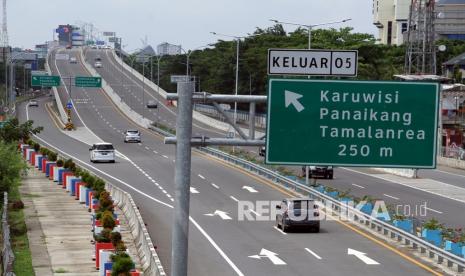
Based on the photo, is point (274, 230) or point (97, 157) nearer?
point (274, 230)

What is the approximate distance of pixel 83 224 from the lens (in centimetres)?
3969

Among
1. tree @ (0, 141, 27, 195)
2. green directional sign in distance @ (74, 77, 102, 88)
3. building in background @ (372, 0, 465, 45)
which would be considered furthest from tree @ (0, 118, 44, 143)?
building in background @ (372, 0, 465, 45)

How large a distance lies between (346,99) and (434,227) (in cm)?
2005

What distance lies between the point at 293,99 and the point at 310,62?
0.61 metres

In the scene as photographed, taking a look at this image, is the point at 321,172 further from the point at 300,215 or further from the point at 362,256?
the point at 362,256

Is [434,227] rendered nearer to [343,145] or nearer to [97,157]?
[343,145]

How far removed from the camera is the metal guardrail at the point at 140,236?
84.3 ft

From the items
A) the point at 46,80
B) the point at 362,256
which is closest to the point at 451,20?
the point at 46,80

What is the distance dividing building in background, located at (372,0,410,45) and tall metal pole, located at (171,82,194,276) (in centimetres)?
14426

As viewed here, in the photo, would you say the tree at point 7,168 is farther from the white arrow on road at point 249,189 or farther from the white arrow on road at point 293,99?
the white arrow on road at point 293,99

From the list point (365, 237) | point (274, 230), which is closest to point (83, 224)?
point (274, 230)

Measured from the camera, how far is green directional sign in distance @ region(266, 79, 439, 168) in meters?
13.1

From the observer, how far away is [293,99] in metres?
13.1

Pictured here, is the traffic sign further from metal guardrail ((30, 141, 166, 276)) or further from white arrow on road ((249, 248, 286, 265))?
white arrow on road ((249, 248, 286, 265))
